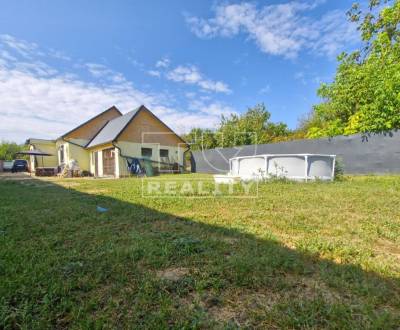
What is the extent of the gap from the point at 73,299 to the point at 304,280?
72.5 inches

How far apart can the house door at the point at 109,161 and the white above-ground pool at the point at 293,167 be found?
8.81 metres

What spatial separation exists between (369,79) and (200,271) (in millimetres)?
14402

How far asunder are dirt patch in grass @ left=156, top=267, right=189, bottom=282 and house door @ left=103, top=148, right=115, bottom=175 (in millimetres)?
13698

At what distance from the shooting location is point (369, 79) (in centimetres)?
1135

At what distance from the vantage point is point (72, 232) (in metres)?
2.97

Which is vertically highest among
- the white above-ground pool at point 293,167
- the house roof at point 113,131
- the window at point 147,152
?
the house roof at point 113,131

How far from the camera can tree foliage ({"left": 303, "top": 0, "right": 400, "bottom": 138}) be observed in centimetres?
938

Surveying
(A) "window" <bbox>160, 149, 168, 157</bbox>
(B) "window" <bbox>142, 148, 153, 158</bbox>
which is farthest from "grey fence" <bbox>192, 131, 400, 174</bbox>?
(B) "window" <bbox>142, 148, 153, 158</bbox>

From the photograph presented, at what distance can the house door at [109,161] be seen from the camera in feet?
47.5

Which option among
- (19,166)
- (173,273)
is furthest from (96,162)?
(173,273)

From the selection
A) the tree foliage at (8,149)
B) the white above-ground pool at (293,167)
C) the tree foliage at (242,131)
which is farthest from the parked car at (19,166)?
the white above-ground pool at (293,167)

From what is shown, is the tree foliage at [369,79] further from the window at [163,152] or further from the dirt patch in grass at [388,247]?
the window at [163,152]

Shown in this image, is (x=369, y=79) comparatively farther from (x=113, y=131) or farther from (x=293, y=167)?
(x=113, y=131)

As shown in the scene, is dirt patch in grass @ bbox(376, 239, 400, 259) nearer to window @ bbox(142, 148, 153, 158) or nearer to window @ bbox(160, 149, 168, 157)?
window @ bbox(142, 148, 153, 158)
